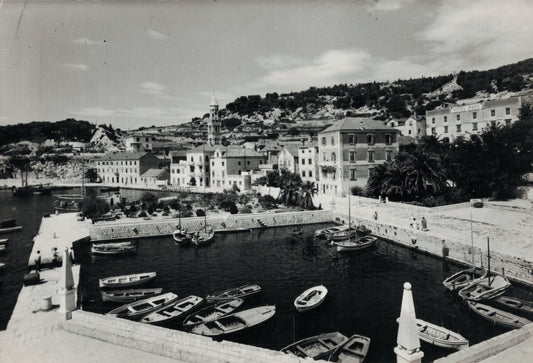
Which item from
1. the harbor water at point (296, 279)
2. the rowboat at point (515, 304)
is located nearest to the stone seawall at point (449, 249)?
the harbor water at point (296, 279)

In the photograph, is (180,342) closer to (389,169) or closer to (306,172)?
(389,169)

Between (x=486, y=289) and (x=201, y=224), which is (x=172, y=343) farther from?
(x=201, y=224)

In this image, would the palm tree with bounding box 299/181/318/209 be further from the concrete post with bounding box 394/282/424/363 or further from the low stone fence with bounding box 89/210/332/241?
the concrete post with bounding box 394/282/424/363

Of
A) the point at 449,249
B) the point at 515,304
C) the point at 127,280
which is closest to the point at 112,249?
the point at 127,280

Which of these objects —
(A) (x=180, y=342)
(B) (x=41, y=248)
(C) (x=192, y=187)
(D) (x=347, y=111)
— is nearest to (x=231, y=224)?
(B) (x=41, y=248)

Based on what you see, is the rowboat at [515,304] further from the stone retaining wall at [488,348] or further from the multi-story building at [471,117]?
the multi-story building at [471,117]

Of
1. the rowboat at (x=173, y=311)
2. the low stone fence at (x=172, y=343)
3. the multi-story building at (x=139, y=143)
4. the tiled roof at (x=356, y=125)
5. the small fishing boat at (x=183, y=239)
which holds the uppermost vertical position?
the multi-story building at (x=139, y=143)

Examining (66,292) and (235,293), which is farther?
(235,293)
